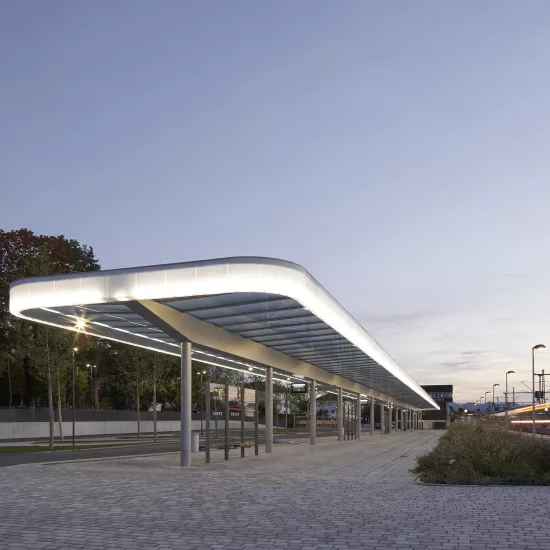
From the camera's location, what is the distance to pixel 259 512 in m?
12.0

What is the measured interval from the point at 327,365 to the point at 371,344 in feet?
31.8

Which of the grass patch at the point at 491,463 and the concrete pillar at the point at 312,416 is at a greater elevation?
the grass patch at the point at 491,463

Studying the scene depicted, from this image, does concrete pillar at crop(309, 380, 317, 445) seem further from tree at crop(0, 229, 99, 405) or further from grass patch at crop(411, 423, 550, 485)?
grass patch at crop(411, 423, 550, 485)

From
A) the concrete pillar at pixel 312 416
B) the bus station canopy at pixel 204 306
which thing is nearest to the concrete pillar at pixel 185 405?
the bus station canopy at pixel 204 306

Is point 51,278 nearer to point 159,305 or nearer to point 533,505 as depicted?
point 159,305

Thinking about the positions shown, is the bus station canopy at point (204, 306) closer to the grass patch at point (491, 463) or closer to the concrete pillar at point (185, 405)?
the concrete pillar at point (185, 405)

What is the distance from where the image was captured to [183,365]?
22766 millimetres

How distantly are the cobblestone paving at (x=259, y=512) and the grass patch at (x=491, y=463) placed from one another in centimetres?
85

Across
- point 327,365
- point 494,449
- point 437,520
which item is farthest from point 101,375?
point 437,520

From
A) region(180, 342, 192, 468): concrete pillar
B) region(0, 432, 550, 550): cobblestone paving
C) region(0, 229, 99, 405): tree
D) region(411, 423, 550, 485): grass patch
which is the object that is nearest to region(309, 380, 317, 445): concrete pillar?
region(0, 229, 99, 405): tree

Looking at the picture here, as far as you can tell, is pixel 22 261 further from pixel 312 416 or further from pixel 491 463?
pixel 491 463

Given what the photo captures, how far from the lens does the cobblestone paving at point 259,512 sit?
9.28m

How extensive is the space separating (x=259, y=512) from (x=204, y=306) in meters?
9.44

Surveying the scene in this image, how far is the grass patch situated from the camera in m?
16.5
